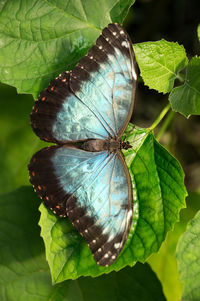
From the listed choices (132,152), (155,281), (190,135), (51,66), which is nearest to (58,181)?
(132,152)

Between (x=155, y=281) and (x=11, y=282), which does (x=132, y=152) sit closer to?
(x=155, y=281)

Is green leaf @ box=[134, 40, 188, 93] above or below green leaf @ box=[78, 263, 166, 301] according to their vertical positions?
above

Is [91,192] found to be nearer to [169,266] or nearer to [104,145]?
[104,145]

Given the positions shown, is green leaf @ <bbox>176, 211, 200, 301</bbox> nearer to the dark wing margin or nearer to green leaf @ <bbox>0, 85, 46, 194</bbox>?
the dark wing margin

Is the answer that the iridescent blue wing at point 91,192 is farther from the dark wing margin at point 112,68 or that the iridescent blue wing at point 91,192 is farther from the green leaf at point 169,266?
the green leaf at point 169,266

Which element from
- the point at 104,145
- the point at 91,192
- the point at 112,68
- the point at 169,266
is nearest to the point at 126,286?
the point at 169,266

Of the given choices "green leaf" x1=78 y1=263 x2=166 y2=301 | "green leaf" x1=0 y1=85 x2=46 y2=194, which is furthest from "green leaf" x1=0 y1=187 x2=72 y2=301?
"green leaf" x1=0 y1=85 x2=46 y2=194
